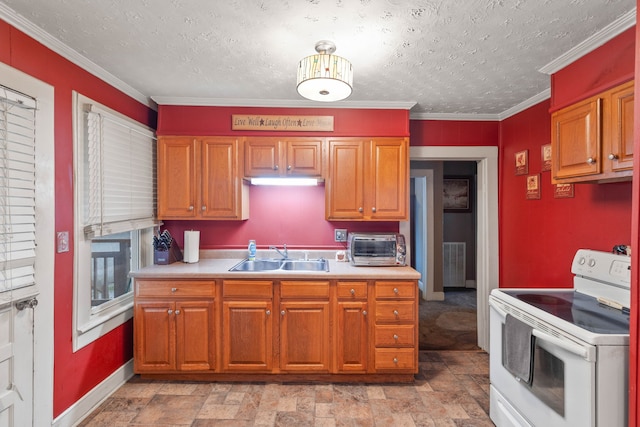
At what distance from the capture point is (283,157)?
2854 mm

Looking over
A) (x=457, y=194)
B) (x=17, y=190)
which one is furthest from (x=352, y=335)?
(x=457, y=194)

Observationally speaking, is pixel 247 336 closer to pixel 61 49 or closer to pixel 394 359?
pixel 394 359

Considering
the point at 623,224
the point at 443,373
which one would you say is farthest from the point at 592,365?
the point at 443,373

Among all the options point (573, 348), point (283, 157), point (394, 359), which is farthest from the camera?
point (283, 157)

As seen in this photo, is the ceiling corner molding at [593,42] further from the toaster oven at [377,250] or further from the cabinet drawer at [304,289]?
the cabinet drawer at [304,289]

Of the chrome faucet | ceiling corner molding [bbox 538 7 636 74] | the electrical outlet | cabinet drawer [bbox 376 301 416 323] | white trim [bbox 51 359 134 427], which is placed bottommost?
white trim [bbox 51 359 134 427]

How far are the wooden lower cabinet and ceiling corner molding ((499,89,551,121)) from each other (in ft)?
6.19

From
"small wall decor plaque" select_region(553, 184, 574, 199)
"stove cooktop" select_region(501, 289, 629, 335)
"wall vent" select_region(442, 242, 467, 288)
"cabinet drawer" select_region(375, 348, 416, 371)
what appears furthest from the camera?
"wall vent" select_region(442, 242, 467, 288)

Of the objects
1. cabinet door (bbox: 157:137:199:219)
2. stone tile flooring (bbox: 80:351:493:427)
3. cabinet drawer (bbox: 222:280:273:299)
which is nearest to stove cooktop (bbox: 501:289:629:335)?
stone tile flooring (bbox: 80:351:493:427)

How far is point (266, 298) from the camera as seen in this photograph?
254 cm

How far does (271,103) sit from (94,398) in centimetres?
265

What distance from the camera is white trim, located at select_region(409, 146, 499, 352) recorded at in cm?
319

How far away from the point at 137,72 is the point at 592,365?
314 cm

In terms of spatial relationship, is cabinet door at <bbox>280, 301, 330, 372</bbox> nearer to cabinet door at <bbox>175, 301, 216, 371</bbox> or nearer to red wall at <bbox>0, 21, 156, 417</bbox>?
cabinet door at <bbox>175, 301, 216, 371</bbox>
